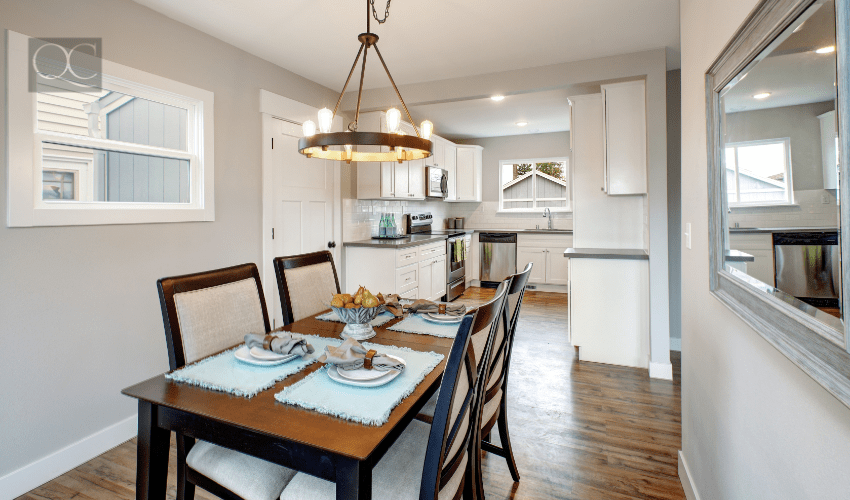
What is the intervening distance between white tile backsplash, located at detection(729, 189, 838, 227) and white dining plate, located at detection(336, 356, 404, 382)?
107 cm

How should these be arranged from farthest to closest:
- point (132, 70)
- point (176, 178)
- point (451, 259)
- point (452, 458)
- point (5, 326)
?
1. point (451, 259)
2. point (176, 178)
3. point (132, 70)
4. point (5, 326)
5. point (452, 458)

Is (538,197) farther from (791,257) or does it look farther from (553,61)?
(791,257)

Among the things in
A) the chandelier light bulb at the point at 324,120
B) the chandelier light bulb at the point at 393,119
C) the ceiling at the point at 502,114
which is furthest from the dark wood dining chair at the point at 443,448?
the ceiling at the point at 502,114

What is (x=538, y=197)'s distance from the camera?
23.4 feet

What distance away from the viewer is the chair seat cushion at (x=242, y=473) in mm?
1269

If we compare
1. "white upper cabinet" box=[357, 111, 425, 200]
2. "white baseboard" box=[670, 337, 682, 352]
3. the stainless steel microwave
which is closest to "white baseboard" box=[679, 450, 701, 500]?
"white baseboard" box=[670, 337, 682, 352]

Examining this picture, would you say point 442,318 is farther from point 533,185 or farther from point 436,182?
point 533,185

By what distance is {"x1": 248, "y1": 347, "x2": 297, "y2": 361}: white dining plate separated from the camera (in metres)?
1.46

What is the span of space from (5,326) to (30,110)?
1.01 metres

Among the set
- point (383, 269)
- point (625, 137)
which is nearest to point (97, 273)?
point (383, 269)

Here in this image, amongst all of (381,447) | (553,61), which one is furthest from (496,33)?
(381,447)

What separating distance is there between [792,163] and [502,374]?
132 cm

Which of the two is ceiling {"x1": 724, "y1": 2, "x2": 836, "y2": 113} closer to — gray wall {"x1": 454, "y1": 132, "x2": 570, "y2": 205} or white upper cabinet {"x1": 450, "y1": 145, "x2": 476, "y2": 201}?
white upper cabinet {"x1": 450, "y1": 145, "x2": 476, "y2": 201}

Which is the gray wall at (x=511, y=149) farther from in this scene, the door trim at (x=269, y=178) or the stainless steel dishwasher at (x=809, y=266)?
the stainless steel dishwasher at (x=809, y=266)
